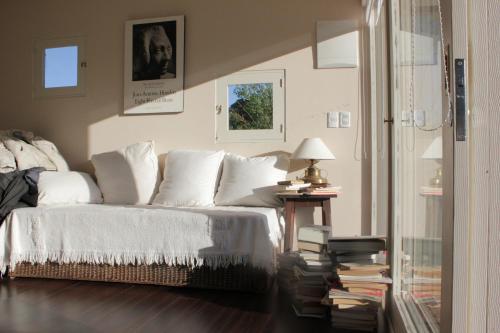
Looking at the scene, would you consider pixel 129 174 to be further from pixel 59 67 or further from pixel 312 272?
pixel 312 272

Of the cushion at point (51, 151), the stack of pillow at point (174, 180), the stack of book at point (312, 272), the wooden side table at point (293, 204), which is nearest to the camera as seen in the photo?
the stack of book at point (312, 272)

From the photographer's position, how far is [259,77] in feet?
11.8

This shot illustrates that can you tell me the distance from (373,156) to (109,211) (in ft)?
7.25

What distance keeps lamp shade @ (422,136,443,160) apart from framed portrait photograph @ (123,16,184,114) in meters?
2.78

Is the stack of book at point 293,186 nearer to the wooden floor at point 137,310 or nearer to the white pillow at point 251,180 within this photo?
the white pillow at point 251,180

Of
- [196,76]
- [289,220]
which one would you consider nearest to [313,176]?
[289,220]

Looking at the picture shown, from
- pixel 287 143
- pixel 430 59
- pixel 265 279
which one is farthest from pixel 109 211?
pixel 430 59

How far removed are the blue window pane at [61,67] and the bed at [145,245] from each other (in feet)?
5.46

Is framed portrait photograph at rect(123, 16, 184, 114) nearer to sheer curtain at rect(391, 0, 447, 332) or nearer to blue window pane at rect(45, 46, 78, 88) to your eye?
blue window pane at rect(45, 46, 78, 88)

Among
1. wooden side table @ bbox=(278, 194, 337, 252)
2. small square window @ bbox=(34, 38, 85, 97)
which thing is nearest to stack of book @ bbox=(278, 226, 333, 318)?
wooden side table @ bbox=(278, 194, 337, 252)

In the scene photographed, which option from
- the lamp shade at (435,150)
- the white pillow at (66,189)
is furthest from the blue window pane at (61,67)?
the lamp shade at (435,150)

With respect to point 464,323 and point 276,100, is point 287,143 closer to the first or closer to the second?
point 276,100

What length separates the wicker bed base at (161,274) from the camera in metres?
2.61

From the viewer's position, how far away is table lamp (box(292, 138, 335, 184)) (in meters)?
3.17
